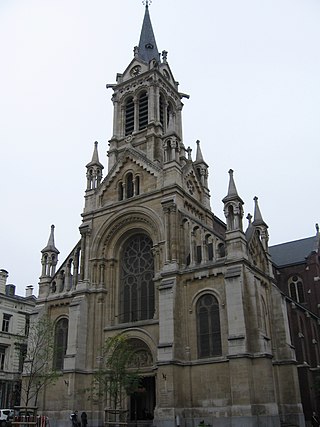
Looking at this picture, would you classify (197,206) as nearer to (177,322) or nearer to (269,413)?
(177,322)

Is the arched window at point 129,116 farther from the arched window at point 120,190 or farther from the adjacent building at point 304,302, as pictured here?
the adjacent building at point 304,302

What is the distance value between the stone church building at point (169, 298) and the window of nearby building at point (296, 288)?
16390 mm

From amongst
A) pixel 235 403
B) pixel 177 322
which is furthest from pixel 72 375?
pixel 235 403

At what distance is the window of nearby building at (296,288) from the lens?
55.4m

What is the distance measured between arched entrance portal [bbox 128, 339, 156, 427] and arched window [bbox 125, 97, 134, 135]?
2176cm

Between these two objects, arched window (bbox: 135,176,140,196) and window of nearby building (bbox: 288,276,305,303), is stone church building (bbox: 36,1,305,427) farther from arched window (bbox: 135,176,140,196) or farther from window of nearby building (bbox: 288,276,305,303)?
window of nearby building (bbox: 288,276,305,303)

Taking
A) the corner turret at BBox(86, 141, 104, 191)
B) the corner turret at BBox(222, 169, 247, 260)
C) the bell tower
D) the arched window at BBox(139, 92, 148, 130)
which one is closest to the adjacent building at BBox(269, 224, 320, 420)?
the corner turret at BBox(222, 169, 247, 260)

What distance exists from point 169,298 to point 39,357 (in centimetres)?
1151

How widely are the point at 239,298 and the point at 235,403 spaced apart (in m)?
6.36

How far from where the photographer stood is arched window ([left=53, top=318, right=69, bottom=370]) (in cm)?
3934

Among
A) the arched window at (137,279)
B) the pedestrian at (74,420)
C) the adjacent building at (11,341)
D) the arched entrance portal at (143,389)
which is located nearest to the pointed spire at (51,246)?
the arched window at (137,279)

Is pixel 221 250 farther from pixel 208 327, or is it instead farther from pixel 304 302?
pixel 304 302

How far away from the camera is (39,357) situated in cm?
3688

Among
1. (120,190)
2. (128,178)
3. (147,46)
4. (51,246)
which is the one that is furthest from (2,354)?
(147,46)
